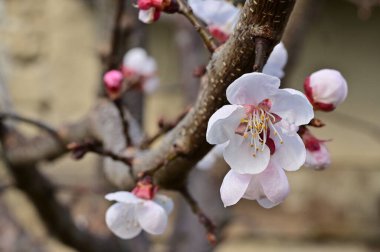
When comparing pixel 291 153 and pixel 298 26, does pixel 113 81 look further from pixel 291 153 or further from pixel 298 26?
pixel 298 26

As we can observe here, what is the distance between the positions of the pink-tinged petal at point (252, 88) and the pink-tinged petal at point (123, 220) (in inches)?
8.1

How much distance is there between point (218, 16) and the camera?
24.8 inches

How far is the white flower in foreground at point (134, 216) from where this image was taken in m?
0.59

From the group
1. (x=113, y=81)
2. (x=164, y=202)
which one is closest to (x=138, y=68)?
(x=113, y=81)

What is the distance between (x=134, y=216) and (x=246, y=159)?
0.62ft

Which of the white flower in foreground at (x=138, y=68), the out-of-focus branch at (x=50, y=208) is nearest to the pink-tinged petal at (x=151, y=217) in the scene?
the white flower in foreground at (x=138, y=68)

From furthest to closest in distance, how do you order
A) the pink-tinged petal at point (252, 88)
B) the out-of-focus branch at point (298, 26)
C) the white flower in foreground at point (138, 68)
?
the out-of-focus branch at point (298, 26) → the white flower in foreground at point (138, 68) → the pink-tinged petal at point (252, 88)

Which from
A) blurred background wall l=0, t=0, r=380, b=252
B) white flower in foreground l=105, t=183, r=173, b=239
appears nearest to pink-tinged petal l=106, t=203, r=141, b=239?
white flower in foreground l=105, t=183, r=173, b=239

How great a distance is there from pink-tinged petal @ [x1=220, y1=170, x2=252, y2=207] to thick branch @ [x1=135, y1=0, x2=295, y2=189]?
0.08 m

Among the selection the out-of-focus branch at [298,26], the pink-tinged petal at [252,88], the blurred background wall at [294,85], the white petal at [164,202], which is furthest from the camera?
the blurred background wall at [294,85]

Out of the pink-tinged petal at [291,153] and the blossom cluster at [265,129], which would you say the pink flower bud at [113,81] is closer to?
the blossom cluster at [265,129]

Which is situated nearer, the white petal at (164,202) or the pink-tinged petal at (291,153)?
the pink-tinged petal at (291,153)

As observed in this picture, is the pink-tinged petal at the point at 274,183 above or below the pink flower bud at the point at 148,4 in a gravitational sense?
below

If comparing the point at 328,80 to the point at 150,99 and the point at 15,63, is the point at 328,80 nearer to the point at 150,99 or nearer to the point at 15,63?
the point at 150,99
